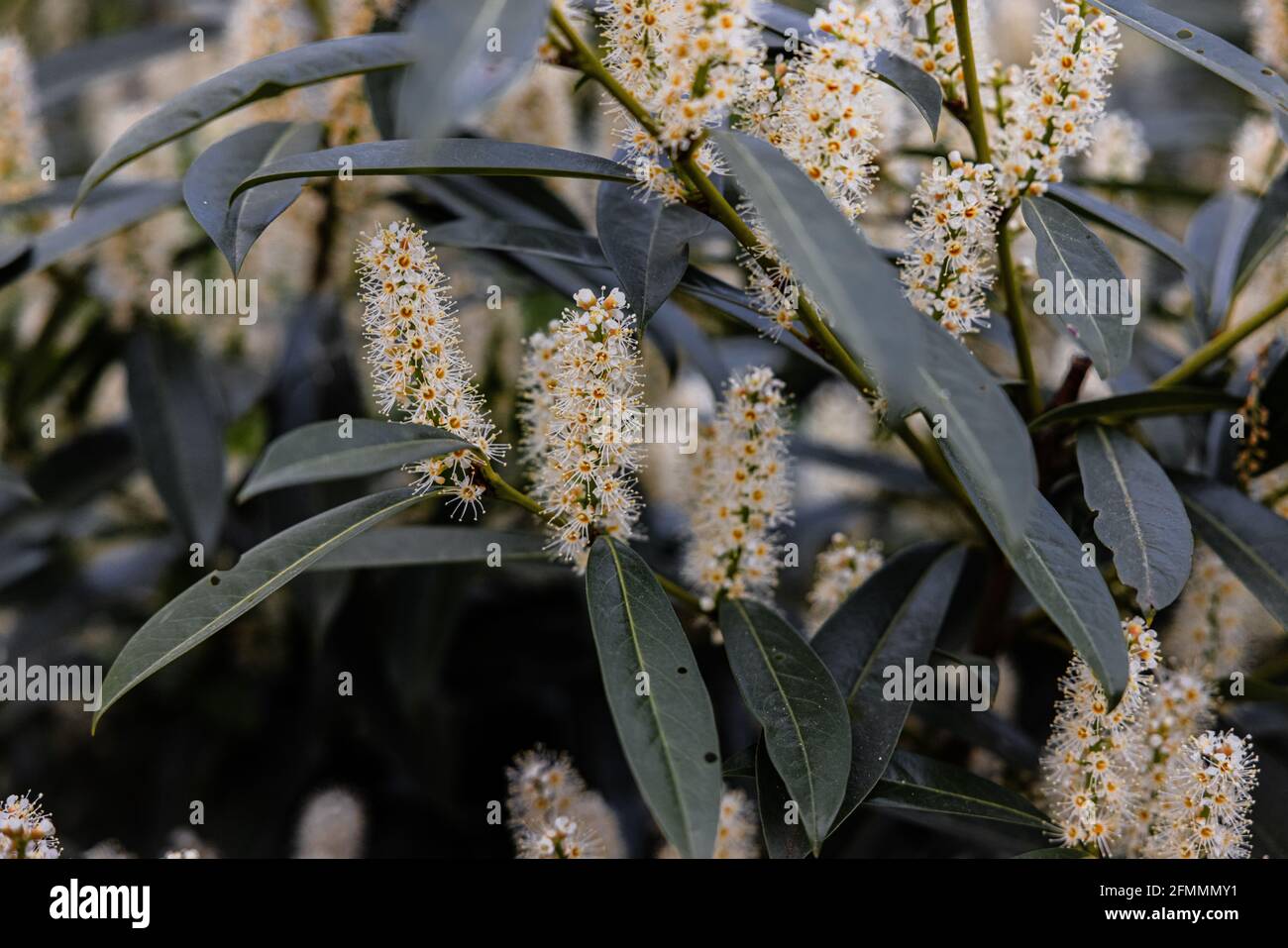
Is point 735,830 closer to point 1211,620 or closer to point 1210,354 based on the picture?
point 1211,620

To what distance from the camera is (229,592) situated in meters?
0.80

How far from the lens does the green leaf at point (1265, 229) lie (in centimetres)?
112

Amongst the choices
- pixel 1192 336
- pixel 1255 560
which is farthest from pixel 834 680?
pixel 1192 336

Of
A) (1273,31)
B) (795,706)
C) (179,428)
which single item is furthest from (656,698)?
(1273,31)

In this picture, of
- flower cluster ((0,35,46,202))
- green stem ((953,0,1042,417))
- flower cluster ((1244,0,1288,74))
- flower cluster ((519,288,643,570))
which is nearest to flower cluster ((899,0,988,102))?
green stem ((953,0,1042,417))

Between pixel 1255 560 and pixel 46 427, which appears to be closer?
pixel 1255 560

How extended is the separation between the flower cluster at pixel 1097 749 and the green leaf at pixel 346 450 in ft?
1.65

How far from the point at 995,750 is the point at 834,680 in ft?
0.93

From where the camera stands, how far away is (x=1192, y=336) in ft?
4.28

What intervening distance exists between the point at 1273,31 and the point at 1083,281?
808mm

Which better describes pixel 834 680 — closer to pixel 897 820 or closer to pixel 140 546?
pixel 897 820

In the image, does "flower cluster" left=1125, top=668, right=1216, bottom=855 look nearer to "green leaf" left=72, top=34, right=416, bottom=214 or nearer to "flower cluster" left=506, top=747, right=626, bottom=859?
"flower cluster" left=506, top=747, right=626, bottom=859

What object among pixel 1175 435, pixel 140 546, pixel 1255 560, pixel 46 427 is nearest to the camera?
pixel 1255 560

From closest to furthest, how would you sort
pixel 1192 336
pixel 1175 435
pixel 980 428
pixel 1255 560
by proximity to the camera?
1. pixel 980 428
2. pixel 1255 560
3. pixel 1175 435
4. pixel 1192 336
